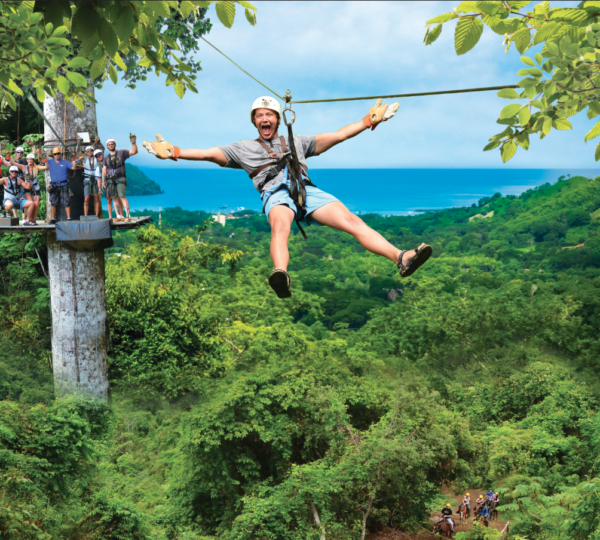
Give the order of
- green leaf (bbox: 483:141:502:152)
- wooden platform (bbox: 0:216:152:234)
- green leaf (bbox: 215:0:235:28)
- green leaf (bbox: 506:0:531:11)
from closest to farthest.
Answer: green leaf (bbox: 215:0:235:28) → green leaf (bbox: 506:0:531:11) → green leaf (bbox: 483:141:502:152) → wooden platform (bbox: 0:216:152:234)

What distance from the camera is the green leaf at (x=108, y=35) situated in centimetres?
247

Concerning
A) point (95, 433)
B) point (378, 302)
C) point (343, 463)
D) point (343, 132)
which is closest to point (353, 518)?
point (343, 463)

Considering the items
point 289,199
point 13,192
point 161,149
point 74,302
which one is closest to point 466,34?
point 289,199

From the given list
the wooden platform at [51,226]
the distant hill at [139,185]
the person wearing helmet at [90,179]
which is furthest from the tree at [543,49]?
the distant hill at [139,185]

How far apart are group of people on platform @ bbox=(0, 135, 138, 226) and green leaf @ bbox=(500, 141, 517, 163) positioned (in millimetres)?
6266

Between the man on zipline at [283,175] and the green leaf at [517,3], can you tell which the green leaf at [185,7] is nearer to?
the man on zipline at [283,175]

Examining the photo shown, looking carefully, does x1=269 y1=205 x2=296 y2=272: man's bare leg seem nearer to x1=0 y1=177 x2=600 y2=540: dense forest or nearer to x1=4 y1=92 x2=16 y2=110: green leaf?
x1=4 y1=92 x2=16 y2=110: green leaf

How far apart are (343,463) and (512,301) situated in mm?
16590

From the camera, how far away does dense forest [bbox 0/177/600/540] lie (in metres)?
8.76

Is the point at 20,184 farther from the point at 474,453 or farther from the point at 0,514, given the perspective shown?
the point at 474,453

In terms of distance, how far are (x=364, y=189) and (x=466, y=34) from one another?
61666 mm

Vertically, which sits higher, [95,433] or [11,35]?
[11,35]

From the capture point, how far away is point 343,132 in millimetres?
3887

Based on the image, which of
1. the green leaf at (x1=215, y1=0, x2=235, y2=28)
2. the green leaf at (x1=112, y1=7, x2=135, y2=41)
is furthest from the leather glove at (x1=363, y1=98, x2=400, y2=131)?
the green leaf at (x1=112, y1=7, x2=135, y2=41)
